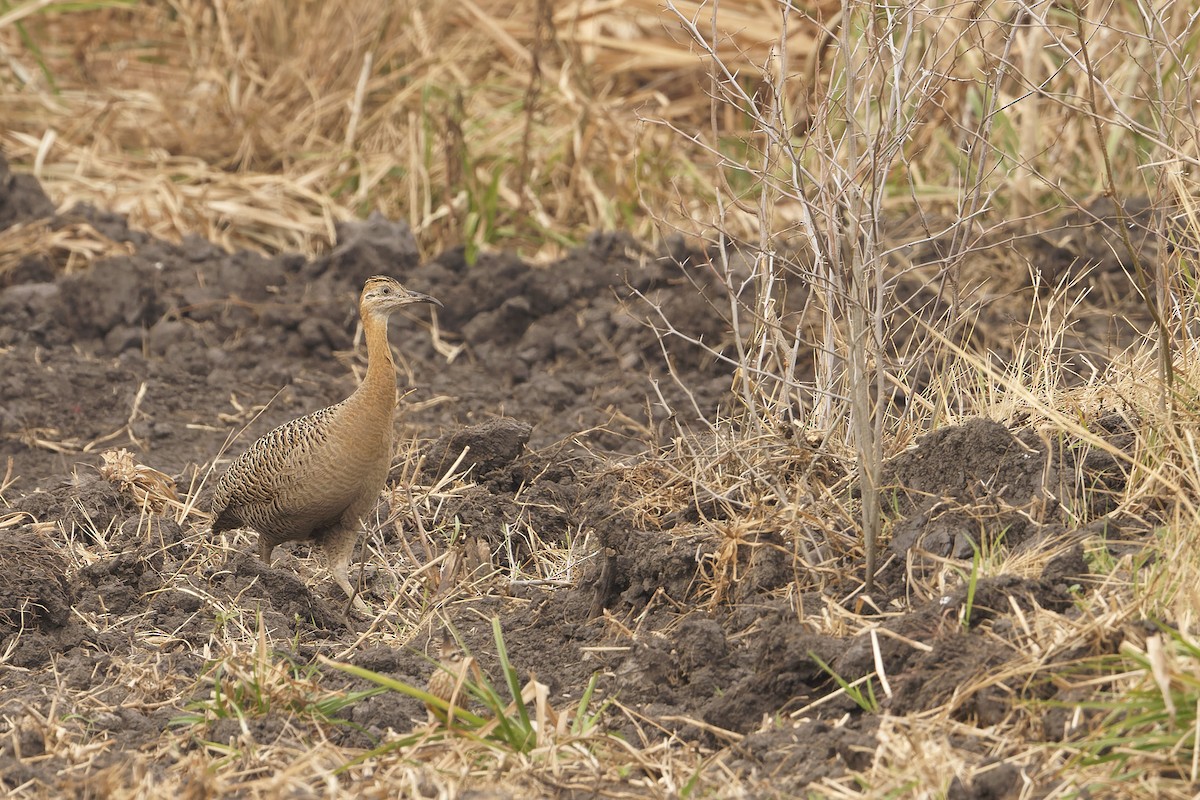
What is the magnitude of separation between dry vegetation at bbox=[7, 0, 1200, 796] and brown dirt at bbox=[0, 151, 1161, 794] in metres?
0.10

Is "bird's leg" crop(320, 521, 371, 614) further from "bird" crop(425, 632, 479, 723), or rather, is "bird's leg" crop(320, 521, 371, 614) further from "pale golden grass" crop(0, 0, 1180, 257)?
"pale golden grass" crop(0, 0, 1180, 257)

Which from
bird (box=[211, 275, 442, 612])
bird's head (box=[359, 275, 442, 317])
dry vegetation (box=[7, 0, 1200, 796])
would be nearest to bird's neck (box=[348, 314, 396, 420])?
bird (box=[211, 275, 442, 612])

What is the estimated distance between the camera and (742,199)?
695cm

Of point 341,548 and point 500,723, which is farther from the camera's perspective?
point 341,548

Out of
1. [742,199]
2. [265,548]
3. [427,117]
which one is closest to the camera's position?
[265,548]

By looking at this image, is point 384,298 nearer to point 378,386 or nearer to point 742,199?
point 378,386

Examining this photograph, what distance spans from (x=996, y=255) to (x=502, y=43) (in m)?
3.96

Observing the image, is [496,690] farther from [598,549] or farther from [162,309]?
[162,309]

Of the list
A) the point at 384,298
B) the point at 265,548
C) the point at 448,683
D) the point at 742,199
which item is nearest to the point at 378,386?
the point at 384,298

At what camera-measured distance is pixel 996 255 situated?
8.11 metres

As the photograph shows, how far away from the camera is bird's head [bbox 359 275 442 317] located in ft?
17.1

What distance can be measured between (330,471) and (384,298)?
27.3 inches

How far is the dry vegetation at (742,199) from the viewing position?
11.1 ft

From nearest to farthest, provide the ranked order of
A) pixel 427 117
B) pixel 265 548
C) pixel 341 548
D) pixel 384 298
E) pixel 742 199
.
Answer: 1. pixel 341 548
2. pixel 384 298
3. pixel 265 548
4. pixel 742 199
5. pixel 427 117
